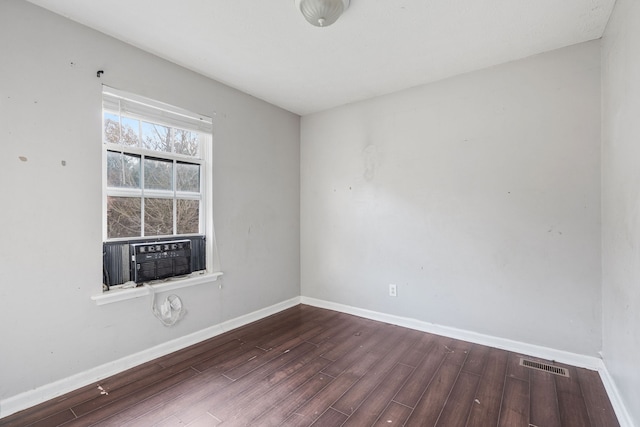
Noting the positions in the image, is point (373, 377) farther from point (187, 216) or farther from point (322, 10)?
point (322, 10)

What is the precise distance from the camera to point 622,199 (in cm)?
169

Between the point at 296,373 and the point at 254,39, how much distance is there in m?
2.52

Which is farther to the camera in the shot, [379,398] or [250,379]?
[250,379]

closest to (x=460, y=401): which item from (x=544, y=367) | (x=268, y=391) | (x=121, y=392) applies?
(x=544, y=367)

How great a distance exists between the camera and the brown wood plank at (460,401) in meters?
1.68

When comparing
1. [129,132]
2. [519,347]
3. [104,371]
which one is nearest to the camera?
[104,371]

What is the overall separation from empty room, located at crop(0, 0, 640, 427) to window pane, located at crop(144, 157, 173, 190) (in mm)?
18

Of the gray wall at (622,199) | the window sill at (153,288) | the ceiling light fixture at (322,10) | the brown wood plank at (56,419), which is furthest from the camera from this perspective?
the window sill at (153,288)

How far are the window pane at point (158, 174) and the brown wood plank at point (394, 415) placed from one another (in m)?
2.40

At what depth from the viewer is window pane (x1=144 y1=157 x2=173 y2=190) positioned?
2.43 m

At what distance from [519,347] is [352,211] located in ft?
6.60

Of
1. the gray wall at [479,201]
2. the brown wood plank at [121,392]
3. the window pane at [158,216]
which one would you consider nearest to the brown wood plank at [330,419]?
the brown wood plank at [121,392]

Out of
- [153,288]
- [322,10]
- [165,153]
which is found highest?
[322,10]

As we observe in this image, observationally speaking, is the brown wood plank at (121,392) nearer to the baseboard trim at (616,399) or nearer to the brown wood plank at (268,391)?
the brown wood plank at (268,391)
